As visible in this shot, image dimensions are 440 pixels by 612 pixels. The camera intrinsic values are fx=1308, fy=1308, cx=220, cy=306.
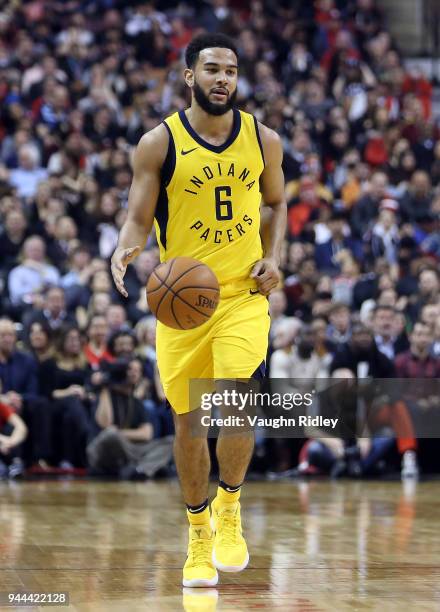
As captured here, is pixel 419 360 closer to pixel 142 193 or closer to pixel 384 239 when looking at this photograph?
pixel 384 239

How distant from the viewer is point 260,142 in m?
6.36

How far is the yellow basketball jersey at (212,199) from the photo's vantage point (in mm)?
6168

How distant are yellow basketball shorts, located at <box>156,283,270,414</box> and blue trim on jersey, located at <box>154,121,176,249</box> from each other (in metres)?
0.42

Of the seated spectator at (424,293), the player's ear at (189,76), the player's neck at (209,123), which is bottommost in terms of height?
the seated spectator at (424,293)

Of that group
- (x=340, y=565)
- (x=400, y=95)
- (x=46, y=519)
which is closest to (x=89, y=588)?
(x=340, y=565)

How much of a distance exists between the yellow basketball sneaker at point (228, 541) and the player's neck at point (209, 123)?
180cm

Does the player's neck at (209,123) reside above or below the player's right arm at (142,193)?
above

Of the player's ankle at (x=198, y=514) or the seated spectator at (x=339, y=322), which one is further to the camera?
the seated spectator at (x=339, y=322)

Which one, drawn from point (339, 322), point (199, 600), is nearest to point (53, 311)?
point (339, 322)

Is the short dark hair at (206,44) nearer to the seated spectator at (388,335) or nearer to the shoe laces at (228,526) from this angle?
the shoe laces at (228,526)

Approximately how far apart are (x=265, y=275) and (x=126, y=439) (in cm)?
590

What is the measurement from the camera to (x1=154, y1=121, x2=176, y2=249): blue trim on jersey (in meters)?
6.18

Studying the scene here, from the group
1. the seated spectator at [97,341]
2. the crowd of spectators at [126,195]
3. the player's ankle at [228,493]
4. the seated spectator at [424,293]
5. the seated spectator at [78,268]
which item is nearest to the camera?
the player's ankle at [228,493]

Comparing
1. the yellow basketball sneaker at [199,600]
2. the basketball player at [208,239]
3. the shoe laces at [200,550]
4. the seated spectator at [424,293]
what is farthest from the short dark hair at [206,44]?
the seated spectator at [424,293]
